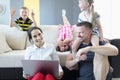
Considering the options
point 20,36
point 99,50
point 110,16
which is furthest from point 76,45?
point 110,16

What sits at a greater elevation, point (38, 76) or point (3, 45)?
point (3, 45)

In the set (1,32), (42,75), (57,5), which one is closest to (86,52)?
(42,75)

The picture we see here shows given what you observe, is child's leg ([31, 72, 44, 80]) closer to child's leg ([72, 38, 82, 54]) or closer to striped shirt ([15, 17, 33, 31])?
child's leg ([72, 38, 82, 54])

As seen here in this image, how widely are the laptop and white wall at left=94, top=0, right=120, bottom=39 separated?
2.32m

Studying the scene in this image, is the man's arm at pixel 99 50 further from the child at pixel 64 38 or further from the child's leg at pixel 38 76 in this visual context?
the child at pixel 64 38

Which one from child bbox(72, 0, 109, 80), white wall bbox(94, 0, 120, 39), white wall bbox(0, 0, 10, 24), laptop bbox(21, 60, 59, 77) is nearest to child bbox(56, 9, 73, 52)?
child bbox(72, 0, 109, 80)

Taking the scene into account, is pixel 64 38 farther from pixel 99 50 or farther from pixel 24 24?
pixel 99 50

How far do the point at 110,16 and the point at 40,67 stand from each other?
8.17ft

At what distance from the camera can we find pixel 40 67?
6.86 feet

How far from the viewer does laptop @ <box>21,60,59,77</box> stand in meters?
2.04

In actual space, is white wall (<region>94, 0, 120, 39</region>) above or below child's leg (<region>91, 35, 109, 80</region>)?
above

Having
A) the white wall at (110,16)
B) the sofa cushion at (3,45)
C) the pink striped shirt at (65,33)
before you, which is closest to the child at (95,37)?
the pink striped shirt at (65,33)

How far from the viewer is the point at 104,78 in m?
2.12

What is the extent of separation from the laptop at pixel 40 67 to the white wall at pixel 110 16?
232 centimetres
